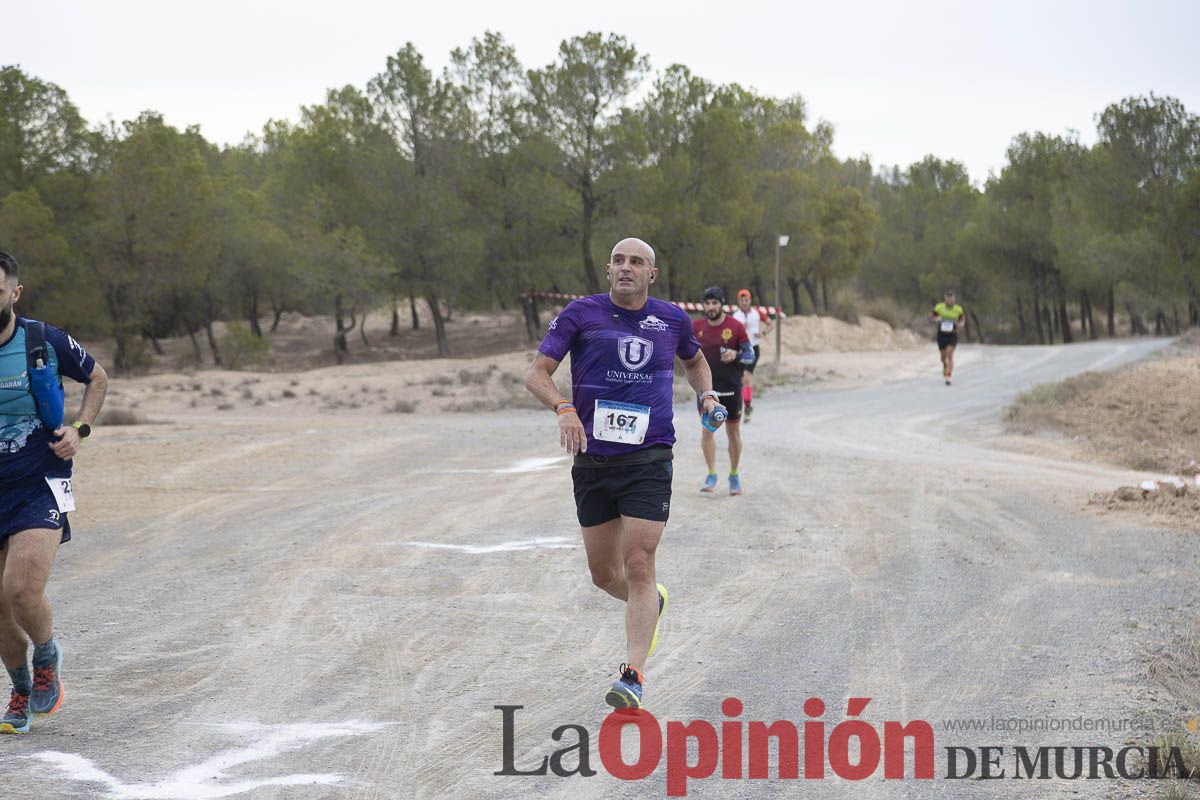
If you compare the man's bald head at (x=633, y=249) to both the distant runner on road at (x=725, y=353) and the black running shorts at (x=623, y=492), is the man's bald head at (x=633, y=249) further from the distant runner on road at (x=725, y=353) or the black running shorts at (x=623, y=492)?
the distant runner on road at (x=725, y=353)

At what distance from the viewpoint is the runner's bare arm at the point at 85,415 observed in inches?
221

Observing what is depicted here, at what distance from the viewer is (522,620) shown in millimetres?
8031

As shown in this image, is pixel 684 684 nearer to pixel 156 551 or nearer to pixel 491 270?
pixel 156 551

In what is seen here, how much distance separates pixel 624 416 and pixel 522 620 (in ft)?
8.44

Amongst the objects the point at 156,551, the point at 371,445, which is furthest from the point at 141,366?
the point at 156,551

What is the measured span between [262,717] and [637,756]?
1.88m

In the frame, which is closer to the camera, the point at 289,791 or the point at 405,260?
the point at 289,791

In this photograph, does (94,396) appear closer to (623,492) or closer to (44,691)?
(44,691)

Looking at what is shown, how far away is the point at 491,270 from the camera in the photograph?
52.4 metres

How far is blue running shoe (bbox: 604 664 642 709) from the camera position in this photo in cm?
570

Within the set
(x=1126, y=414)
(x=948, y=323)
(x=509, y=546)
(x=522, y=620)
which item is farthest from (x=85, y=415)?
(x=948, y=323)

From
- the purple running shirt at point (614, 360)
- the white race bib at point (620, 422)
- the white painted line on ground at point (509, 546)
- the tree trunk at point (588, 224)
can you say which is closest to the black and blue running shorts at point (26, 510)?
the purple running shirt at point (614, 360)

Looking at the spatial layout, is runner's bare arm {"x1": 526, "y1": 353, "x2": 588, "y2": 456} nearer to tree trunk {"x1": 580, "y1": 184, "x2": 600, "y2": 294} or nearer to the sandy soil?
the sandy soil

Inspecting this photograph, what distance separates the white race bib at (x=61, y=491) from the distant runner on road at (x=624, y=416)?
7.38 ft
